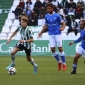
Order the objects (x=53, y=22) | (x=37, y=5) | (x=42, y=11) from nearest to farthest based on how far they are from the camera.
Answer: (x=53, y=22) < (x=42, y=11) < (x=37, y=5)

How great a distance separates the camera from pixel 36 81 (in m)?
12.0

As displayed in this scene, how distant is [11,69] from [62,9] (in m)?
19.9

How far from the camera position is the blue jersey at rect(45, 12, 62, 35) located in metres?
16.8

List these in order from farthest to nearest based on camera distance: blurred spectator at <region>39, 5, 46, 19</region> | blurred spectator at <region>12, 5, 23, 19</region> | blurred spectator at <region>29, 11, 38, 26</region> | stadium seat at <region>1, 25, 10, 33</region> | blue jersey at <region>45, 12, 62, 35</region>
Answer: blurred spectator at <region>12, 5, 23, 19</region>
stadium seat at <region>1, 25, 10, 33</region>
blurred spectator at <region>39, 5, 46, 19</region>
blurred spectator at <region>29, 11, 38, 26</region>
blue jersey at <region>45, 12, 62, 35</region>

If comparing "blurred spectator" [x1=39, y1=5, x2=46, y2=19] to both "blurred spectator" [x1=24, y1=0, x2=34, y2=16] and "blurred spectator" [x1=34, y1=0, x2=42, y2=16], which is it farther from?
"blurred spectator" [x1=24, y1=0, x2=34, y2=16]

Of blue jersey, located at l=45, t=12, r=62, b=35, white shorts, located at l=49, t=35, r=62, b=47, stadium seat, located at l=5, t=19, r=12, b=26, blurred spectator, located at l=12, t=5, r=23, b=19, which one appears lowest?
stadium seat, located at l=5, t=19, r=12, b=26

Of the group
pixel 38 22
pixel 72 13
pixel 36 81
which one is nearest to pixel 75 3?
pixel 72 13

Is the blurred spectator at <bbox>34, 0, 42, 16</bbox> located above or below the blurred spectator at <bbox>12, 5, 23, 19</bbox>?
above

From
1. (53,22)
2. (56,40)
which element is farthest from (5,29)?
(53,22)

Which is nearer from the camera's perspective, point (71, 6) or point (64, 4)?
point (71, 6)

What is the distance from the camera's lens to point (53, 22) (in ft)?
55.4

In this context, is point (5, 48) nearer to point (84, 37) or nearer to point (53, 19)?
point (53, 19)

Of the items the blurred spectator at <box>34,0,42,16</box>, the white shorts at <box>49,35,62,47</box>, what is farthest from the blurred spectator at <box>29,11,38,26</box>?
the white shorts at <box>49,35,62,47</box>

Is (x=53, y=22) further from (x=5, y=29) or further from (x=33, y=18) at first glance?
(x=5, y=29)
